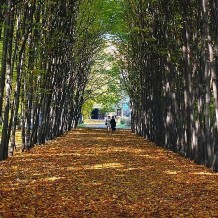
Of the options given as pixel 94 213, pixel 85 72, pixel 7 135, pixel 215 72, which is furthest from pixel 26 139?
pixel 85 72

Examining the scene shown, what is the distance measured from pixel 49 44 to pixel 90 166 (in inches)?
338

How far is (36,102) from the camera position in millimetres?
21641

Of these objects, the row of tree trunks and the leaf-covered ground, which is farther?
the row of tree trunks

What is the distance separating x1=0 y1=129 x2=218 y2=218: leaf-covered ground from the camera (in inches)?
328

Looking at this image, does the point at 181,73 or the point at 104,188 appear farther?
the point at 181,73

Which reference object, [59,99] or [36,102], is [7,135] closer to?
[36,102]

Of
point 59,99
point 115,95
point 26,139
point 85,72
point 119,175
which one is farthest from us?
point 115,95

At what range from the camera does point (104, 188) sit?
35.5 feet

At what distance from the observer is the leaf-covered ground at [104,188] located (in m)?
8.32

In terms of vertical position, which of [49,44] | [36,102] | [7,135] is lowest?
[7,135]

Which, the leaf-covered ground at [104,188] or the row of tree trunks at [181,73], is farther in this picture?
the row of tree trunks at [181,73]

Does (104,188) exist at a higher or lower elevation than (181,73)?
lower

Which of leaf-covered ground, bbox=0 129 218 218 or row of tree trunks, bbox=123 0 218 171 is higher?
row of tree trunks, bbox=123 0 218 171

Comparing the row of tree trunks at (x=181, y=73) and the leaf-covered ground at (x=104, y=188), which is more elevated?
the row of tree trunks at (x=181, y=73)
